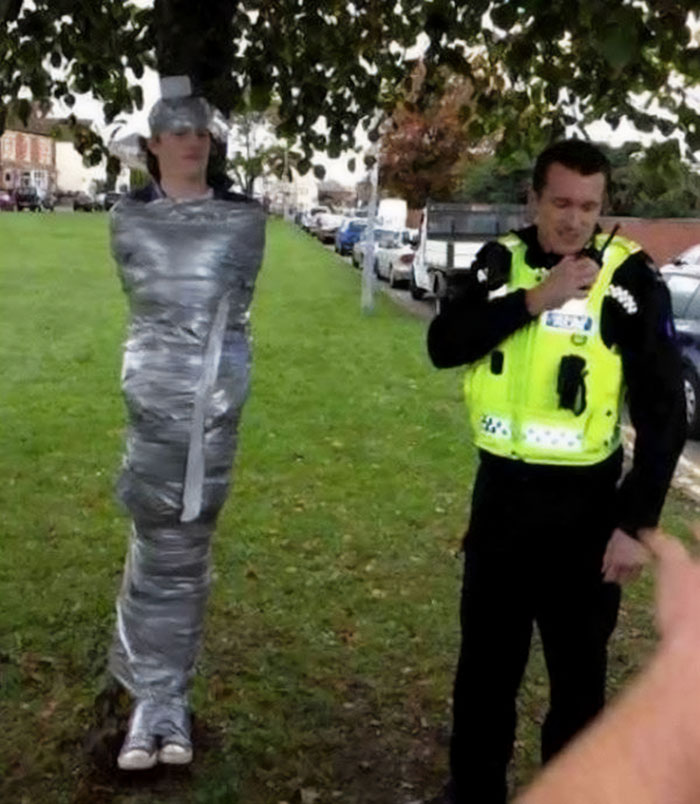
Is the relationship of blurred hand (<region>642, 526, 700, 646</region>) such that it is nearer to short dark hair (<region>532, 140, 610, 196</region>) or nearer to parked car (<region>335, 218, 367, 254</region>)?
short dark hair (<region>532, 140, 610, 196</region>)

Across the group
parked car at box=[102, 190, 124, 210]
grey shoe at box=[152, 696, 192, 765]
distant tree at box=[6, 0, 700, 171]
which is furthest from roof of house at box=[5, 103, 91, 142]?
grey shoe at box=[152, 696, 192, 765]

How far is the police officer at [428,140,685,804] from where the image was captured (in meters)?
3.17

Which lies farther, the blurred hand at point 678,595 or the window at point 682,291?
the window at point 682,291

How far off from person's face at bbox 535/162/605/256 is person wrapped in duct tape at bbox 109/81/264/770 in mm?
808

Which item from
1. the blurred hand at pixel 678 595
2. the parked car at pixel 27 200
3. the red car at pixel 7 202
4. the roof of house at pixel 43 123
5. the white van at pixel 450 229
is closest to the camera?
the blurred hand at pixel 678 595

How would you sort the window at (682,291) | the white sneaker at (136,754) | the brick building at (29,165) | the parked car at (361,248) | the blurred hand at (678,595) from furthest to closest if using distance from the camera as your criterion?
the brick building at (29,165) → the parked car at (361,248) → the window at (682,291) → the white sneaker at (136,754) → the blurred hand at (678,595)

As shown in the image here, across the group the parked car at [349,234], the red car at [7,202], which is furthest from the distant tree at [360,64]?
the red car at [7,202]

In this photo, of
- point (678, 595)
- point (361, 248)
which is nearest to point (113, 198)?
point (678, 595)

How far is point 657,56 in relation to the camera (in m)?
4.36

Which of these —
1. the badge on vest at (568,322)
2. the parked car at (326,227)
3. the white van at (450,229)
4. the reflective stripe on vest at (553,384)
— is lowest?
the parked car at (326,227)

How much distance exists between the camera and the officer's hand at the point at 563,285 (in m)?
3.10

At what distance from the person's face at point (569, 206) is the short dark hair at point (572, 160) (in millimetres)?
13

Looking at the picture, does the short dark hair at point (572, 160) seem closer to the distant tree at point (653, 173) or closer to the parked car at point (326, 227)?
the distant tree at point (653, 173)

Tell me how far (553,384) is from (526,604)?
1.98 ft
